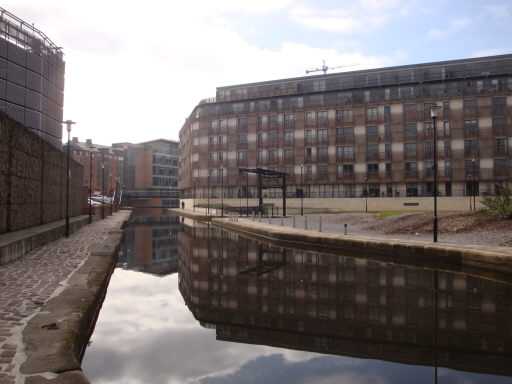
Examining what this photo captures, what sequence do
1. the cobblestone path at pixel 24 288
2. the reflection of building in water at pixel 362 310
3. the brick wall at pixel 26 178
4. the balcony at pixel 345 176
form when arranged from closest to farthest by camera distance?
→ the cobblestone path at pixel 24 288
the reflection of building in water at pixel 362 310
the brick wall at pixel 26 178
the balcony at pixel 345 176

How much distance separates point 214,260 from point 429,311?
8215 millimetres

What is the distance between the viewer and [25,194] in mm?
16594

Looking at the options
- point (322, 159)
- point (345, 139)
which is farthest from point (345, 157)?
point (322, 159)

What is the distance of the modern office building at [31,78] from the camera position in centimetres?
3484

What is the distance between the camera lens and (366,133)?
190 feet

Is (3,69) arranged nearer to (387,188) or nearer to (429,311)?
(429,311)

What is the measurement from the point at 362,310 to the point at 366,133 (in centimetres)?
5369

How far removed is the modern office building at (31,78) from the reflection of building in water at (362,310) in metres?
32.0

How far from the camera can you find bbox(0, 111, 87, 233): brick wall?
14.2 m

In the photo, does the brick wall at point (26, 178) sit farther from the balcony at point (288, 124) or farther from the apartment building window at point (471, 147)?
the apartment building window at point (471, 147)

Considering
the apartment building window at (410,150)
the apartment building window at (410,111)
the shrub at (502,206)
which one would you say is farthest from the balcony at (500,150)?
the shrub at (502,206)

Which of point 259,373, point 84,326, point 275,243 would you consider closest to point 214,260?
point 275,243

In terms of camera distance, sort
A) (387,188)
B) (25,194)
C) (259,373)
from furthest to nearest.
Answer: (387,188), (25,194), (259,373)

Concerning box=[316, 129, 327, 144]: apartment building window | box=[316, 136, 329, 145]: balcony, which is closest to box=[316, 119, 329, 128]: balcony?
box=[316, 129, 327, 144]: apartment building window
